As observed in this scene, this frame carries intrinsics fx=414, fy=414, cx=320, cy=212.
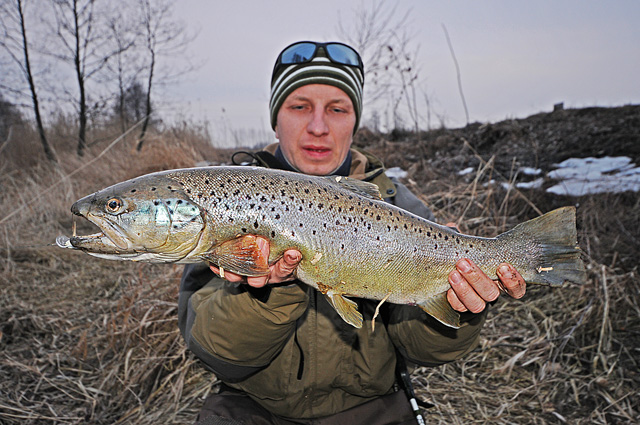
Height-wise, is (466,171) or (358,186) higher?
(358,186)

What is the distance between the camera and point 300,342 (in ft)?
7.98

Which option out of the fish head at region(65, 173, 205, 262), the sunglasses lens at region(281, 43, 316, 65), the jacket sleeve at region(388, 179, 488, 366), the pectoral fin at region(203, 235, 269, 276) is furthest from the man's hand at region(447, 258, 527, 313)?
the sunglasses lens at region(281, 43, 316, 65)

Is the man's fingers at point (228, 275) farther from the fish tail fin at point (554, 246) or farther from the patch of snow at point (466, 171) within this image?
the patch of snow at point (466, 171)

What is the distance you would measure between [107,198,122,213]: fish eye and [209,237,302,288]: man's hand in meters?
0.47

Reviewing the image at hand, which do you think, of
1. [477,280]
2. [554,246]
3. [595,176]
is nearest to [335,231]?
[477,280]

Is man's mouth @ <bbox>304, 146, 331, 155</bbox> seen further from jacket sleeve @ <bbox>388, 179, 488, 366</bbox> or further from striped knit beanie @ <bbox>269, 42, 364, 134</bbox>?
jacket sleeve @ <bbox>388, 179, 488, 366</bbox>

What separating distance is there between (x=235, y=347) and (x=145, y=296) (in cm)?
276

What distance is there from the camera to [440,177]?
7.50 m

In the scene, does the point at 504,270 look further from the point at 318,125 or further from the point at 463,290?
the point at 318,125

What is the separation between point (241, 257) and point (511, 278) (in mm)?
1335

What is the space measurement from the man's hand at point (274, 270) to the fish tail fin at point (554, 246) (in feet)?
3.80

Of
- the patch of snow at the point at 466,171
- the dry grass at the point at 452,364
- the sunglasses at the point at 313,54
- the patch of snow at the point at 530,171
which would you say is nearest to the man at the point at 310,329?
the sunglasses at the point at 313,54

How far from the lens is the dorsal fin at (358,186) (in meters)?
2.11

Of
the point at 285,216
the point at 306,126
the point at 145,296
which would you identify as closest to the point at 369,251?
the point at 285,216
